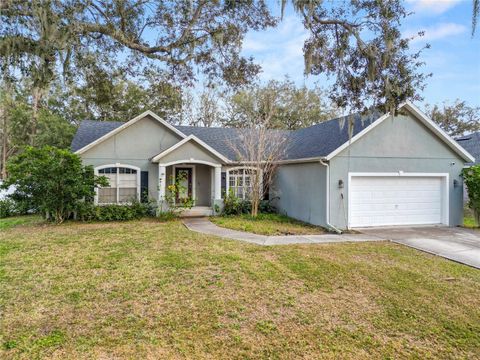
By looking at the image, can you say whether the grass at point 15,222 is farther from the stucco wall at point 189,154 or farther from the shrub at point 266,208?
the shrub at point 266,208

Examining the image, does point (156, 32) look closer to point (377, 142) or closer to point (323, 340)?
point (323, 340)

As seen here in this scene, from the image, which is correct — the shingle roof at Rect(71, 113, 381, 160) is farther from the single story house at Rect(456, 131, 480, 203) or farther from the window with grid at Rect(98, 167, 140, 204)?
the single story house at Rect(456, 131, 480, 203)

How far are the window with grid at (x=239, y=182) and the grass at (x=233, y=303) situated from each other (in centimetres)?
752

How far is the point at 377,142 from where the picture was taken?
1220cm

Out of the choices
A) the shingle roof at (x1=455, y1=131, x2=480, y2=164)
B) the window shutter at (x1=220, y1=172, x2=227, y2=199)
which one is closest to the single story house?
the shingle roof at (x1=455, y1=131, x2=480, y2=164)

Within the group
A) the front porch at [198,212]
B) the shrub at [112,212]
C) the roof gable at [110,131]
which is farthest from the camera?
the front porch at [198,212]

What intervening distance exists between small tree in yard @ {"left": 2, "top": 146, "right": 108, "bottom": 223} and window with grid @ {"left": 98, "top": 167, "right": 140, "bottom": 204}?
178 centimetres

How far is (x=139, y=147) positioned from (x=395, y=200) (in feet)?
37.5

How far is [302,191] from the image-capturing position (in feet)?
44.4

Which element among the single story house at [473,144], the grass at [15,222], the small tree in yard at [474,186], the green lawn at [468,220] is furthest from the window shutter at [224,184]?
the single story house at [473,144]

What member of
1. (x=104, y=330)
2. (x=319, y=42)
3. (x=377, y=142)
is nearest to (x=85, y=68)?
(x=319, y=42)

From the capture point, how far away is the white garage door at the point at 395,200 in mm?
12148

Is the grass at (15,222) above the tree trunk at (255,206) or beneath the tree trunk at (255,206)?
beneath

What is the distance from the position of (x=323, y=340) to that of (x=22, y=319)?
4.19 metres
